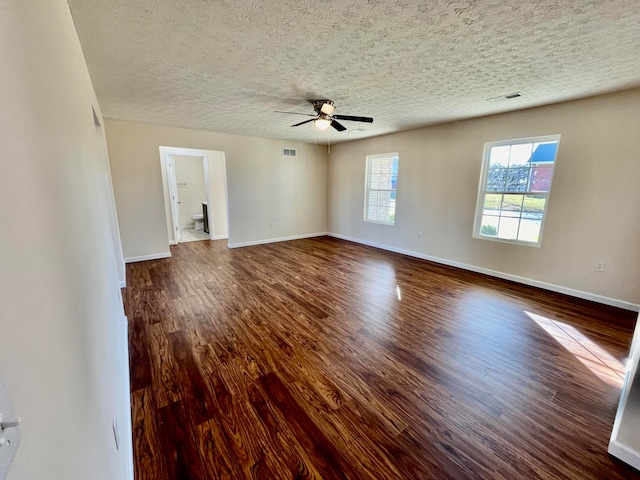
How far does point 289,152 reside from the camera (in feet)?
21.0

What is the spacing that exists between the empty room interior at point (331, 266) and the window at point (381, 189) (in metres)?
0.65

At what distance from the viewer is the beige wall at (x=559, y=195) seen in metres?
3.00

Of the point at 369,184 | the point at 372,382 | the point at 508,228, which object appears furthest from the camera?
the point at 369,184

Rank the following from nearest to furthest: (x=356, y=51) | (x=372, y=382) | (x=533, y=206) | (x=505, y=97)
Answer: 1. (x=372, y=382)
2. (x=356, y=51)
3. (x=505, y=97)
4. (x=533, y=206)

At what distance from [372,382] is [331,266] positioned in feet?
9.10

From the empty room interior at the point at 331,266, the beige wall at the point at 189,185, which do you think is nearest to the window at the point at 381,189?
the empty room interior at the point at 331,266

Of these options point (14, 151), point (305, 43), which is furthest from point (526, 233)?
point (14, 151)

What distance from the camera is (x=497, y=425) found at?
5.38 feet

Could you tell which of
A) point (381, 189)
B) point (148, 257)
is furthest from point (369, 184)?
point (148, 257)

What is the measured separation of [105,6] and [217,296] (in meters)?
2.79

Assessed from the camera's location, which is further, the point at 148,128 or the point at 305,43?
the point at 148,128

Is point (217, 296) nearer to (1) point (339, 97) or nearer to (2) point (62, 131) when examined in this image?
(2) point (62, 131)

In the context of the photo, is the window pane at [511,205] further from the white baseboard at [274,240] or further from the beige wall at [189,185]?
the beige wall at [189,185]

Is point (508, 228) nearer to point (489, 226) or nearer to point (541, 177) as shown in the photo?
point (489, 226)
